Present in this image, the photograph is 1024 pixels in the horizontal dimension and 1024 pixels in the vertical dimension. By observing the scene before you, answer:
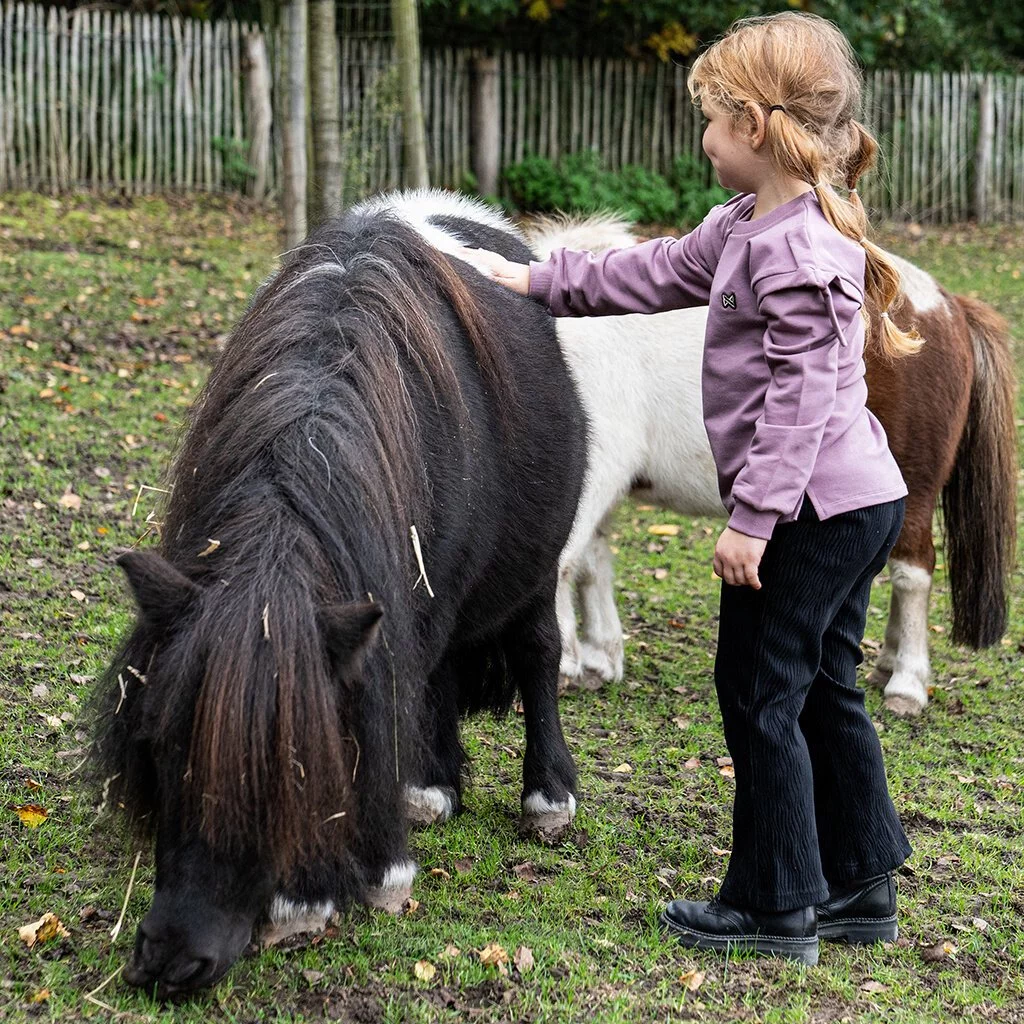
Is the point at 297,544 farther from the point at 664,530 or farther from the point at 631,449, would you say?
the point at 664,530

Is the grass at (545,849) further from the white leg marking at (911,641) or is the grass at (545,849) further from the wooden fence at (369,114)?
the wooden fence at (369,114)

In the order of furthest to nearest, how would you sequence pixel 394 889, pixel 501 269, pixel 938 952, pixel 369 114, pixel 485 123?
pixel 485 123 < pixel 369 114 < pixel 501 269 < pixel 938 952 < pixel 394 889

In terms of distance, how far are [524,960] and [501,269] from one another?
5.85 ft

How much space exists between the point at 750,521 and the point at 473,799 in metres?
1.66

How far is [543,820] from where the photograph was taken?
12.4 ft

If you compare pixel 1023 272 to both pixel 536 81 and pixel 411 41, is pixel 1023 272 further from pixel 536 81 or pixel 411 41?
pixel 411 41

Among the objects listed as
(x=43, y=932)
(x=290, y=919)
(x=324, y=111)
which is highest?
(x=324, y=111)

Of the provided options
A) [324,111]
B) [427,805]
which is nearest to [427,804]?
[427,805]

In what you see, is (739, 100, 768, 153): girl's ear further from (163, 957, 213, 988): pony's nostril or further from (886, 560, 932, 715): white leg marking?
(886, 560, 932, 715): white leg marking

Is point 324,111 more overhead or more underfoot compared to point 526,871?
more overhead

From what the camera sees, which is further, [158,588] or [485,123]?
[485,123]

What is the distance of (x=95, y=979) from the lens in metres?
2.74

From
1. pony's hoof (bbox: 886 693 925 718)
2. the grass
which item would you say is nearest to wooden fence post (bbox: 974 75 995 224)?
the grass

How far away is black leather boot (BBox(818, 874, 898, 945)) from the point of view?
3.24 metres
